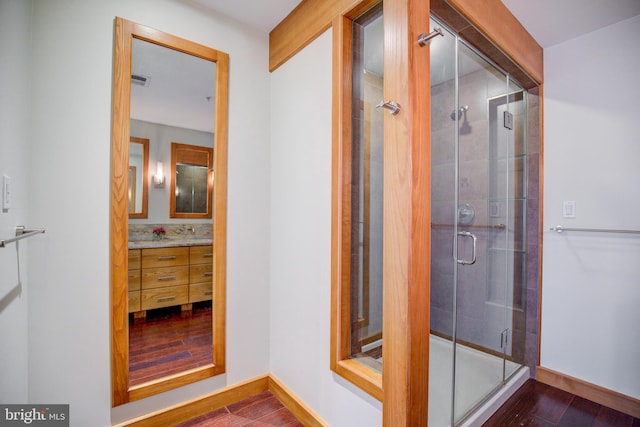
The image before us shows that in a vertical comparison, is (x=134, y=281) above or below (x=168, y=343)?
above

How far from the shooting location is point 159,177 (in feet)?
5.65

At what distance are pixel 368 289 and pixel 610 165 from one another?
1850 mm

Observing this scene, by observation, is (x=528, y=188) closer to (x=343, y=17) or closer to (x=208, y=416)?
(x=343, y=17)

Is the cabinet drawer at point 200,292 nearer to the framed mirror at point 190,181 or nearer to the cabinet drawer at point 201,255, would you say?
the cabinet drawer at point 201,255

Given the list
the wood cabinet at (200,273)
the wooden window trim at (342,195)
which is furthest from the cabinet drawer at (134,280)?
the wooden window trim at (342,195)

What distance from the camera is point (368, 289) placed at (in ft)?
4.69

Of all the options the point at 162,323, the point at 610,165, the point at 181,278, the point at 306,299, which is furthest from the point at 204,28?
the point at 610,165

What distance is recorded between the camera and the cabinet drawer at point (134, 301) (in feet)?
5.15

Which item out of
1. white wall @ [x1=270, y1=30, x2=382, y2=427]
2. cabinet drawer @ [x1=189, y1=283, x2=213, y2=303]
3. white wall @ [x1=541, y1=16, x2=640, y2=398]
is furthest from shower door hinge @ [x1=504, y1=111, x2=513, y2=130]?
cabinet drawer @ [x1=189, y1=283, x2=213, y2=303]

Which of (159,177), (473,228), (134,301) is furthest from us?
(473,228)

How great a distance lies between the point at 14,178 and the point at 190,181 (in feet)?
2.55

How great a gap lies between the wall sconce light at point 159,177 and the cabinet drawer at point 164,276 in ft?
1.78

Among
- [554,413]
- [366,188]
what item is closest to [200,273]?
[366,188]

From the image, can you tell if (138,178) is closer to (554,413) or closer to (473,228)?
(473,228)
